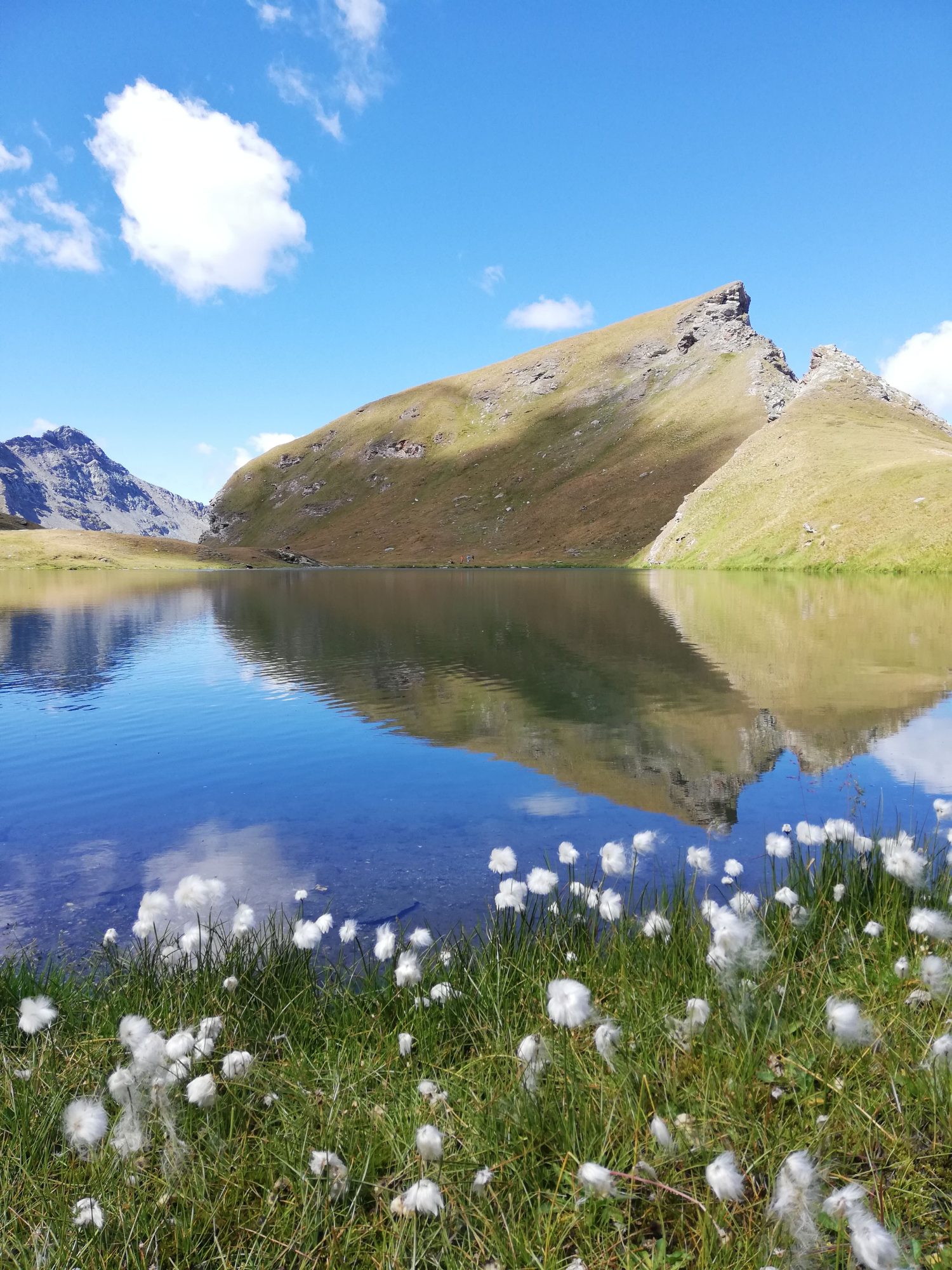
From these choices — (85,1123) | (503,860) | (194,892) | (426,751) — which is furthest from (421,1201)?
(426,751)

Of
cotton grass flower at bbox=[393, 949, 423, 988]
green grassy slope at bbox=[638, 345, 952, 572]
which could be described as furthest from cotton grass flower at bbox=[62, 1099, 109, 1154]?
green grassy slope at bbox=[638, 345, 952, 572]

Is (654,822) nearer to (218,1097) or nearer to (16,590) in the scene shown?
(218,1097)

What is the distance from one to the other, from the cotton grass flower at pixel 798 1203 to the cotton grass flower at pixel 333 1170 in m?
1.83

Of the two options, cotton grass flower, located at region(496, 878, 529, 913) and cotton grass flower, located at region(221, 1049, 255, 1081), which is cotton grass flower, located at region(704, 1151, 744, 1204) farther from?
cotton grass flower, located at region(496, 878, 529, 913)

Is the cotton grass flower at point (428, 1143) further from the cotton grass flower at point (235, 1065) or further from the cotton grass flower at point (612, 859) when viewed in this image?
the cotton grass flower at point (612, 859)

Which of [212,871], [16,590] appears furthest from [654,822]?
[16,590]

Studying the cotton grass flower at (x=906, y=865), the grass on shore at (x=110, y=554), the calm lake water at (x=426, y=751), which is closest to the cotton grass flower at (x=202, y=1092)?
the calm lake water at (x=426, y=751)

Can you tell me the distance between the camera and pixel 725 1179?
9.11 ft

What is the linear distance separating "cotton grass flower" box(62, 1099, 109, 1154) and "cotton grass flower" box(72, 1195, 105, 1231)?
0.76ft

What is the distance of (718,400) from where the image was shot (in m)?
168

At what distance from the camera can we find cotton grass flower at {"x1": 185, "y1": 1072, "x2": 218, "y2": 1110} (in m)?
3.69

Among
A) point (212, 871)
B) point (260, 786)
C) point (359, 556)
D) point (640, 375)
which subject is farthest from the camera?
point (640, 375)

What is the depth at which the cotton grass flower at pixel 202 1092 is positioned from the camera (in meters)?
3.69

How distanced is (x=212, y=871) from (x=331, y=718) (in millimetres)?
9735
